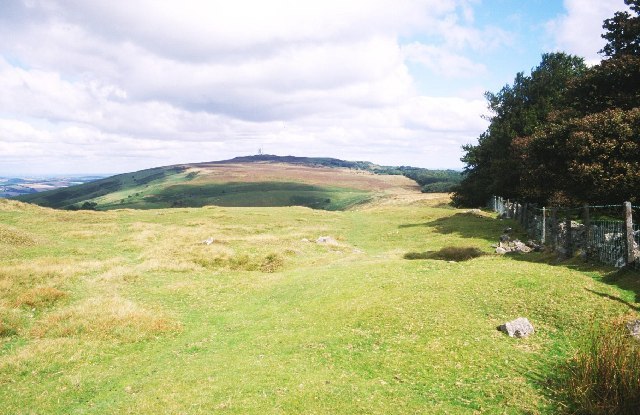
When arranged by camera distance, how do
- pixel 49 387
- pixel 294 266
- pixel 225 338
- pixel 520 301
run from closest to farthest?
pixel 49 387 → pixel 520 301 → pixel 225 338 → pixel 294 266

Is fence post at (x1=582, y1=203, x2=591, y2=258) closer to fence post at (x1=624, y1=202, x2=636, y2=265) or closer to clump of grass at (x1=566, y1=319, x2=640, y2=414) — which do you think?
fence post at (x1=624, y1=202, x2=636, y2=265)

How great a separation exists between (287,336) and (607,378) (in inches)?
520

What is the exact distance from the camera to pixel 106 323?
22.3 metres

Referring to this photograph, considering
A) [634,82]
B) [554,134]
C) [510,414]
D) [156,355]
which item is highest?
[634,82]

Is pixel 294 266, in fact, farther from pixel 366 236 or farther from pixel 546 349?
pixel 546 349

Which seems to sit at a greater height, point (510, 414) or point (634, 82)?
point (634, 82)

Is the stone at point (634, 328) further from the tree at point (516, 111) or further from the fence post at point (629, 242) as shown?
the tree at point (516, 111)

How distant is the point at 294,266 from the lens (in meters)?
39.2

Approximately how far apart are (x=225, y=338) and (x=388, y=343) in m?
8.80

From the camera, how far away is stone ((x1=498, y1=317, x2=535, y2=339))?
16.2 meters

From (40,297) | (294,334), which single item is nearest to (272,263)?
(40,297)

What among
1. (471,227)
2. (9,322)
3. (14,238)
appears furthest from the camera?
(471,227)

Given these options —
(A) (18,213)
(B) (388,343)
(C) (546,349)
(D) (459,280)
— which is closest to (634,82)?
(D) (459,280)

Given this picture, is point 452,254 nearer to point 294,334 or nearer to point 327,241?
point 327,241
